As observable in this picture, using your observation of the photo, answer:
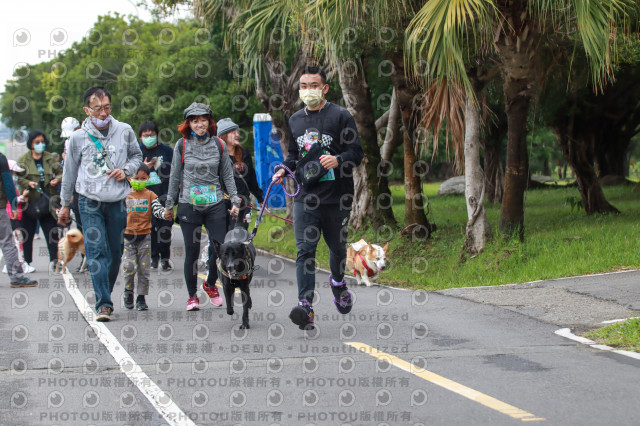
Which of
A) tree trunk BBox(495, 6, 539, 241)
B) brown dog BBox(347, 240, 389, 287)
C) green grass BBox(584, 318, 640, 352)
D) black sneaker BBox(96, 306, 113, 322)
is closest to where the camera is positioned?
green grass BBox(584, 318, 640, 352)

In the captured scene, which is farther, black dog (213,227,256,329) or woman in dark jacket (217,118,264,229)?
woman in dark jacket (217,118,264,229)

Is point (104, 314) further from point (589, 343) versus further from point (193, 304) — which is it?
point (589, 343)

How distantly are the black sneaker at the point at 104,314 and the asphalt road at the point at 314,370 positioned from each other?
101mm

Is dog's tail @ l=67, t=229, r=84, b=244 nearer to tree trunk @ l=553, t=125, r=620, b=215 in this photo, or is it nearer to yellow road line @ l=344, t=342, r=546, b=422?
yellow road line @ l=344, t=342, r=546, b=422

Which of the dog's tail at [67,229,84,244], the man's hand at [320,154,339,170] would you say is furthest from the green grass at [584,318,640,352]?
the dog's tail at [67,229,84,244]

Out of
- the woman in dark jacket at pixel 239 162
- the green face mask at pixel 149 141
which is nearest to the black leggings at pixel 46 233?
the green face mask at pixel 149 141

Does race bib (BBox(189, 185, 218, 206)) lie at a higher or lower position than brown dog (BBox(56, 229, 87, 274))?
higher

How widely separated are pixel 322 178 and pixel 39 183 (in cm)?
771

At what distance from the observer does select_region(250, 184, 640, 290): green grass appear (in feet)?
37.1

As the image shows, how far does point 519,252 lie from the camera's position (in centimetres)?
1235

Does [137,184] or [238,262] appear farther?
[137,184]

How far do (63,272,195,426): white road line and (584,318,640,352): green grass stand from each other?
3.45 meters

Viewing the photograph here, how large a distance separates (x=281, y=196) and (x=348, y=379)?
20.9 metres

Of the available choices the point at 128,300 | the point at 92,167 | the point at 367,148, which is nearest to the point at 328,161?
the point at 92,167
